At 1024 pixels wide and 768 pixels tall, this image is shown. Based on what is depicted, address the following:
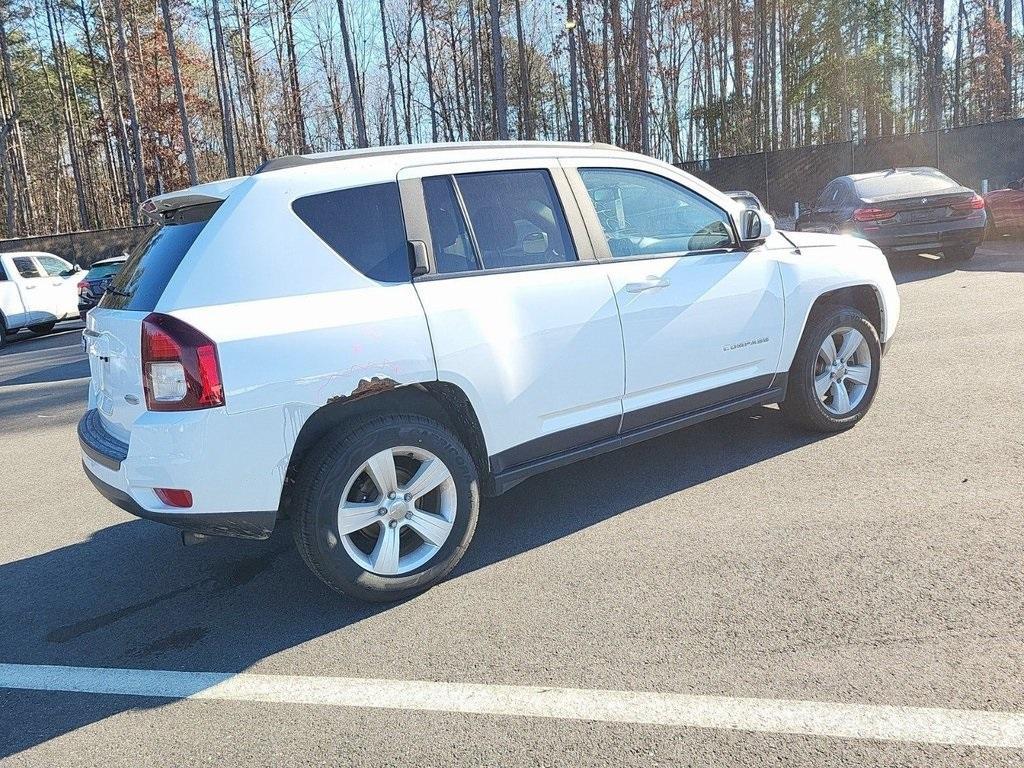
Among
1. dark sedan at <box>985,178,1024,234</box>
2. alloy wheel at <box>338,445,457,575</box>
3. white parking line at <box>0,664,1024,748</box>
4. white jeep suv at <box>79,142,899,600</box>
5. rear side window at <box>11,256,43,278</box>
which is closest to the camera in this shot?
white parking line at <box>0,664,1024,748</box>

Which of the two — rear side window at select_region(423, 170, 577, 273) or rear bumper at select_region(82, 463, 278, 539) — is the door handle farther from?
rear bumper at select_region(82, 463, 278, 539)

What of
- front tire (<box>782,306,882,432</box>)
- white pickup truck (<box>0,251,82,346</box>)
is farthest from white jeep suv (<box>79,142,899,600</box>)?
white pickup truck (<box>0,251,82,346</box>)

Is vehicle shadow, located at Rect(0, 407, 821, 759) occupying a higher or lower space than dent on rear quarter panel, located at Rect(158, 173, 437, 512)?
lower

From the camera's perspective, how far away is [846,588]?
3225 millimetres

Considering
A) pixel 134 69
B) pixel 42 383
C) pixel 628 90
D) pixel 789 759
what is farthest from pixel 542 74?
pixel 789 759

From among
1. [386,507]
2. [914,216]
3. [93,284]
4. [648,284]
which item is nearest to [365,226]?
[386,507]

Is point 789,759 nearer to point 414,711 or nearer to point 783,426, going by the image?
point 414,711

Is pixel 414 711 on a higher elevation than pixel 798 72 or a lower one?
lower

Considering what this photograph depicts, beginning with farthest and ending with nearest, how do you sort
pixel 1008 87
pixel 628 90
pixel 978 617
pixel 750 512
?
pixel 628 90 → pixel 1008 87 → pixel 750 512 → pixel 978 617

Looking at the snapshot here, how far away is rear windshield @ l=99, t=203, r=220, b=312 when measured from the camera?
129 inches

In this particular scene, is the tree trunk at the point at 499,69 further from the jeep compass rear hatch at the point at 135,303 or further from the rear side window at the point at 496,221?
the jeep compass rear hatch at the point at 135,303

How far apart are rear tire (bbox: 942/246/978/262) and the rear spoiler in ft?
38.9

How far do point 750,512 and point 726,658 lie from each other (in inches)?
53.2

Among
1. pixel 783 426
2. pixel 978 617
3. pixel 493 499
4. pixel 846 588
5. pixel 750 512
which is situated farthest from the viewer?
pixel 783 426
